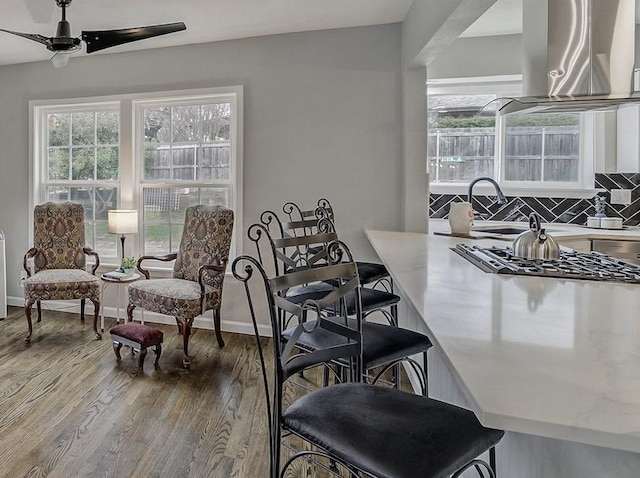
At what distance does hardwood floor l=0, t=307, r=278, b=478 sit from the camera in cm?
207

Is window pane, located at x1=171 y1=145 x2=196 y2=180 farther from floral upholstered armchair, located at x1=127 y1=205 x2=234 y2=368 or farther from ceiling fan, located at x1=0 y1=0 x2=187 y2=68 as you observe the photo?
ceiling fan, located at x1=0 y1=0 x2=187 y2=68

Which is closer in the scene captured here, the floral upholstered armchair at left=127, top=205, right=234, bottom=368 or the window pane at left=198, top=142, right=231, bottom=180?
the floral upholstered armchair at left=127, top=205, right=234, bottom=368

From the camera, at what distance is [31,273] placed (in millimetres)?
4309

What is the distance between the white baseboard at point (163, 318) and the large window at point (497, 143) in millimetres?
2181

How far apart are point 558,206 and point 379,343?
9.74 feet

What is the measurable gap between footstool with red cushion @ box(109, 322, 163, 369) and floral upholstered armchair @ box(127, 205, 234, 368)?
194 mm

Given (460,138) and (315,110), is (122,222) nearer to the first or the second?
(315,110)

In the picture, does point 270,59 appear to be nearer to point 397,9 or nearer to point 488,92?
point 397,9

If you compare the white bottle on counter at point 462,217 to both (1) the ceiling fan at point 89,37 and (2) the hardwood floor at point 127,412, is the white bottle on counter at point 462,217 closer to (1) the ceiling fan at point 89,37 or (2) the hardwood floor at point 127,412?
(2) the hardwood floor at point 127,412

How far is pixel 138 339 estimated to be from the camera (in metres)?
3.19

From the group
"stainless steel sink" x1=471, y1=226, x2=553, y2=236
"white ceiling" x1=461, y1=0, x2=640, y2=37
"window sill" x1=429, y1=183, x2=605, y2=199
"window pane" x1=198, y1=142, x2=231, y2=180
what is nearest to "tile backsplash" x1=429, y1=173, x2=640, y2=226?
"window sill" x1=429, y1=183, x2=605, y2=199

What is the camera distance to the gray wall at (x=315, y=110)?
11.8ft

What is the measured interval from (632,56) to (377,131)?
6.17ft

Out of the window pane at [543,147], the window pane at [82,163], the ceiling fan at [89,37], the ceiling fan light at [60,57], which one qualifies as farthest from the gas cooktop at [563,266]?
the window pane at [82,163]
